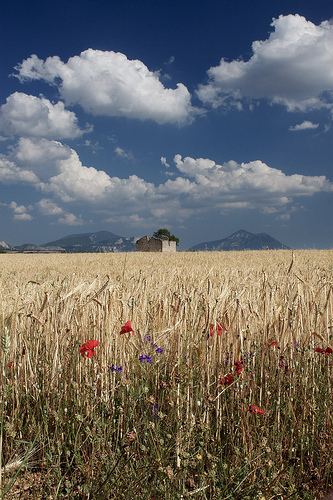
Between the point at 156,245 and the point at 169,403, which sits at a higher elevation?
the point at 156,245

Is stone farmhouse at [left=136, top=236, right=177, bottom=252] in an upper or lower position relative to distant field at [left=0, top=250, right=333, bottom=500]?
upper

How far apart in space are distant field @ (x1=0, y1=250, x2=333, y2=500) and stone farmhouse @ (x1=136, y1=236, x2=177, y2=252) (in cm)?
5295

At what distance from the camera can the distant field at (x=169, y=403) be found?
169 cm

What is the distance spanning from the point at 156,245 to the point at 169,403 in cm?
5672

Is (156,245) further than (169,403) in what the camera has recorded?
Yes

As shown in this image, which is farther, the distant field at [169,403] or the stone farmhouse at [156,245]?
the stone farmhouse at [156,245]

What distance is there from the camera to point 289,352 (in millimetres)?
2771

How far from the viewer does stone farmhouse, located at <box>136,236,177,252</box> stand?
5684 cm

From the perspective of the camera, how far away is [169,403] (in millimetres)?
1733

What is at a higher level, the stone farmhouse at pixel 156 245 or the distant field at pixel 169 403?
the stone farmhouse at pixel 156 245

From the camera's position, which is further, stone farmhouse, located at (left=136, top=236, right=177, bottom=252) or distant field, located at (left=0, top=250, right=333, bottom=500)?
stone farmhouse, located at (left=136, top=236, right=177, bottom=252)

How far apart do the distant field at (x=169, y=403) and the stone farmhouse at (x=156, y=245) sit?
53.0m

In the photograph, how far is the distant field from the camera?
5.55 ft

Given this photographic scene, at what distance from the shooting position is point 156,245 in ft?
192
